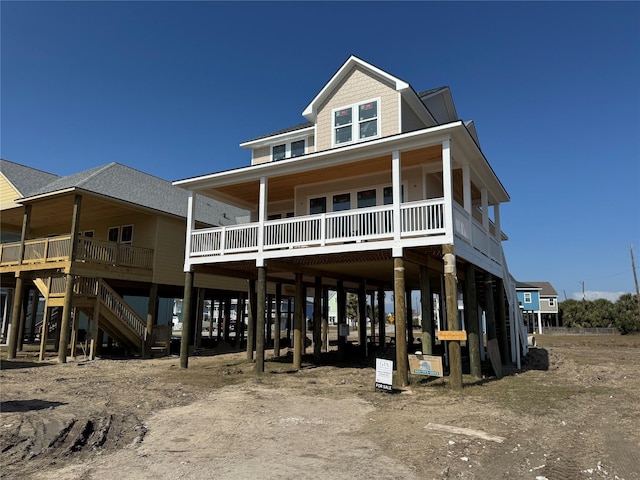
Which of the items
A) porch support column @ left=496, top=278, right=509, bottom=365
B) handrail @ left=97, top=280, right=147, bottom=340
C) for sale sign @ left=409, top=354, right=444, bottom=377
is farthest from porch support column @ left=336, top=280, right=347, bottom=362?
handrail @ left=97, top=280, right=147, bottom=340

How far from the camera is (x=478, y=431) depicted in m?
7.57

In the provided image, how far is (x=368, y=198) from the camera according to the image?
16.4 m

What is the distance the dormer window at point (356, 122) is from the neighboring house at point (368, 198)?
4 cm

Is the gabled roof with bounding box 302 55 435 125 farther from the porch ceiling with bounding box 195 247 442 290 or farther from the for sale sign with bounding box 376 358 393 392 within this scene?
the for sale sign with bounding box 376 358 393 392

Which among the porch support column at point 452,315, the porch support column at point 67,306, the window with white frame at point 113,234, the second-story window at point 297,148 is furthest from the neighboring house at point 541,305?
the porch support column at point 67,306

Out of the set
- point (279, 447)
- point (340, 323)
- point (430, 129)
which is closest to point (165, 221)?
point (340, 323)

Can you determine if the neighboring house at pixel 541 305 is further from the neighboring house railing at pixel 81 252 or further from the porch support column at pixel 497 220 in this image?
the neighboring house railing at pixel 81 252

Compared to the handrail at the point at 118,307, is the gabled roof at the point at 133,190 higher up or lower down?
higher up

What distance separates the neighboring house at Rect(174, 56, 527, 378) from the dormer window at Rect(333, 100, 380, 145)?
40 mm

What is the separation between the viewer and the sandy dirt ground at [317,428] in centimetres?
577

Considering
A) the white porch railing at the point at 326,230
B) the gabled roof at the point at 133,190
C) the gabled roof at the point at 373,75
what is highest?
the gabled roof at the point at 373,75

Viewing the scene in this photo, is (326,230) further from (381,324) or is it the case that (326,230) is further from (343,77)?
(381,324)

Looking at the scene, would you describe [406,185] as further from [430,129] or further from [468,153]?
[430,129]

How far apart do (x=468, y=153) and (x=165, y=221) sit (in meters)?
15.9
